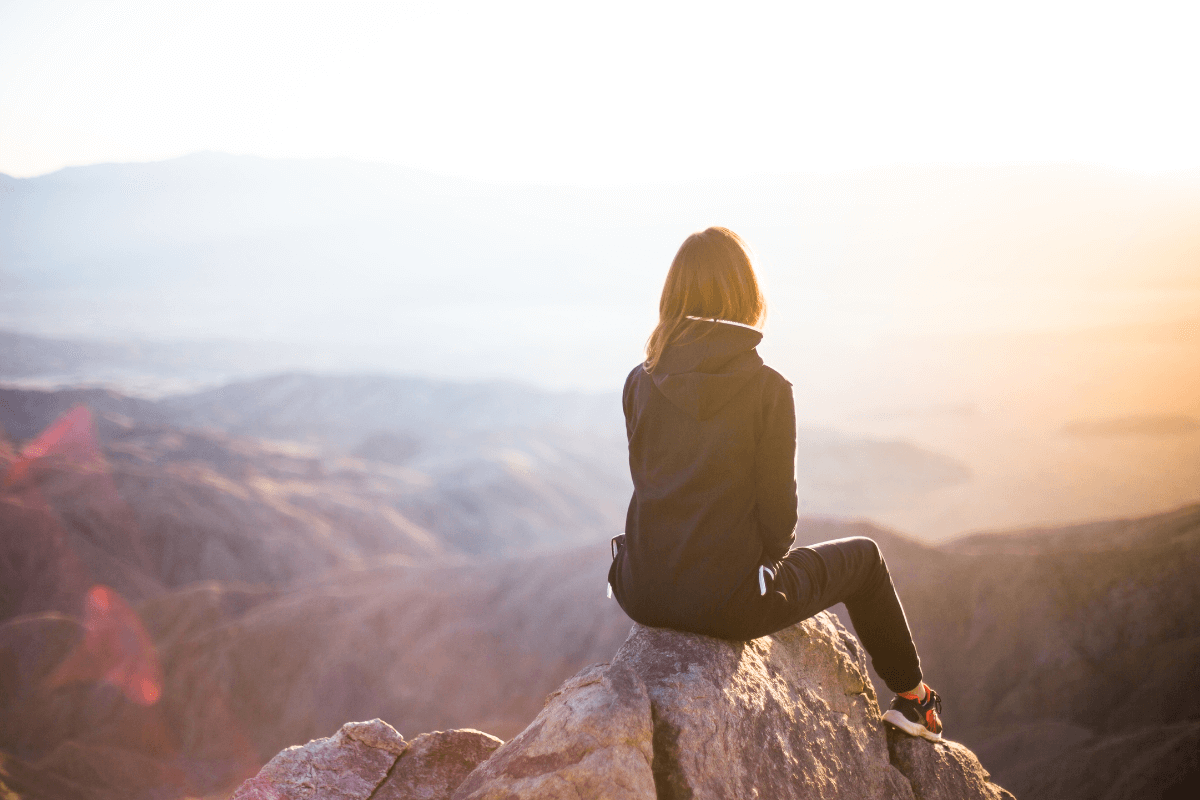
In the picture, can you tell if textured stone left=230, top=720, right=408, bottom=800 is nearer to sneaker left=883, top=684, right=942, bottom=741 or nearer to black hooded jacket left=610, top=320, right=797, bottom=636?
black hooded jacket left=610, top=320, right=797, bottom=636

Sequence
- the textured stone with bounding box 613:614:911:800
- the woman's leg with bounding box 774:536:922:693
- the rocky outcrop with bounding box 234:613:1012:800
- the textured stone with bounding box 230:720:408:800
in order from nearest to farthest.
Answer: the rocky outcrop with bounding box 234:613:1012:800
the textured stone with bounding box 613:614:911:800
the woman's leg with bounding box 774:536:922:693
the textured stone with bounding box 230:720:408:800

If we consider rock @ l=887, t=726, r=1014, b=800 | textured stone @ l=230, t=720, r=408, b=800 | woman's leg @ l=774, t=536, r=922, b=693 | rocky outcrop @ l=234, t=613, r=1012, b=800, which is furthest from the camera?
textured stone @ l=230, t=720, r=408, b=800

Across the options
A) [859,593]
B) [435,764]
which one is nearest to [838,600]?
[859,593]

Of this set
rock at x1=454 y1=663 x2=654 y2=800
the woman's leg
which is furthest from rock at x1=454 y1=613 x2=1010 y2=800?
the woman's leg

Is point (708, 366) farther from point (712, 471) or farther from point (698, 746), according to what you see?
point (698, 746)

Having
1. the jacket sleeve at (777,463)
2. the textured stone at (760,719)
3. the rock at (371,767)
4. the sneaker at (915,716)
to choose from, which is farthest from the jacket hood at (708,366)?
the rock at (371,767)

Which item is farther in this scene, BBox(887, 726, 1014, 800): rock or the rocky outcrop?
BBox(887, 726, 1014, 800): rock

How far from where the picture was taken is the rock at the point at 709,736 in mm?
2799

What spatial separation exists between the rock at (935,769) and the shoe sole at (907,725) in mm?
63

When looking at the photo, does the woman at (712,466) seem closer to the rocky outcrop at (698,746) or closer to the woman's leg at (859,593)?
the woman's leg at (859,593)

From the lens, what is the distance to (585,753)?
279 centimetres

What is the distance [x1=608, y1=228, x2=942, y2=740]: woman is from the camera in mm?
2807

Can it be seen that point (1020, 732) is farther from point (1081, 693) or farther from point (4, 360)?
point (4, 360)

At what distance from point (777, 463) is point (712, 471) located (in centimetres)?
26
